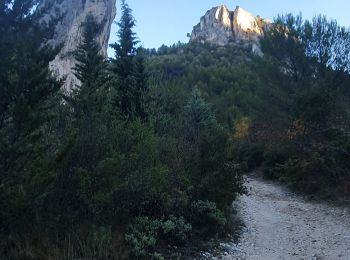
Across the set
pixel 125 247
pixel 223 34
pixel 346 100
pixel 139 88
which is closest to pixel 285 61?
pixel 346 100

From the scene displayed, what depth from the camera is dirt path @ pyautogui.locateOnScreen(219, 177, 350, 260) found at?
8391mm

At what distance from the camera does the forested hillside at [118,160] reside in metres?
6.45

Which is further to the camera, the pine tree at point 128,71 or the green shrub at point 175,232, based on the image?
the pine tree at point 128,71

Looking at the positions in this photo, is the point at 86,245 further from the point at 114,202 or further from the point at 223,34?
the point at 223,34

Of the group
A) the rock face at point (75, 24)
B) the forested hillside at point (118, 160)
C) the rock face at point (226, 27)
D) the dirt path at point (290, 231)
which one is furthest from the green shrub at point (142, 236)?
the rock face at point (226, 27)

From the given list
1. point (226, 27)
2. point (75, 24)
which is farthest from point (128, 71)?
point (226, 27)

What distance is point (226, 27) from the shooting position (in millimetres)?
92750

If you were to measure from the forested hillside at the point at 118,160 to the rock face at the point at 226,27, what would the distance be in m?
71.8

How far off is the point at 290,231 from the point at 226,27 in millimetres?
86797

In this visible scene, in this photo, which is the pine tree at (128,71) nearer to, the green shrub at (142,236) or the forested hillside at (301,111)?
the forested hillside at (301,111)

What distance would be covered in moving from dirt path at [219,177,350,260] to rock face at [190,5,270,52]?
78.6m

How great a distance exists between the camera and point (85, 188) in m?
7.70

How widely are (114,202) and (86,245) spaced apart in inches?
57.0

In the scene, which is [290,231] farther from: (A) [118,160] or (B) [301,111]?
(B) [301,111]
